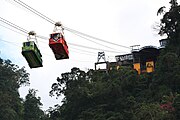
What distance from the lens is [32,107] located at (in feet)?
208

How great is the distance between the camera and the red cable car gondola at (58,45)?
16266 mm

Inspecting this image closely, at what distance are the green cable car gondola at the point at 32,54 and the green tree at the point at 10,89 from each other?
125ft

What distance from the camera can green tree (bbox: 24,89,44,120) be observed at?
202 ft

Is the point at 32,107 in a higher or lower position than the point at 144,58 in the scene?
lower

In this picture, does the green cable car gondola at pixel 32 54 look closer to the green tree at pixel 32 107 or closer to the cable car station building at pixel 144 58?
the cable car station building at pixel 144 58

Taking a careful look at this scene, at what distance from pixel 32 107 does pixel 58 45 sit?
1920 inches

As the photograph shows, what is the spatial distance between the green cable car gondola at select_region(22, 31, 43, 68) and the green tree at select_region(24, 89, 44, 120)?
45.2 meters

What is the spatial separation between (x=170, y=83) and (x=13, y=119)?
27.3 meters

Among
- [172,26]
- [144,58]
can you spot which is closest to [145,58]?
[144,58]

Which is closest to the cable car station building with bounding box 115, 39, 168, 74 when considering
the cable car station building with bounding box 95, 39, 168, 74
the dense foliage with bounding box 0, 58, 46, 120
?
the cable car station building with bounding box 95, 39, 168, 74

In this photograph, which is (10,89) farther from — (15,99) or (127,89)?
(127,89)

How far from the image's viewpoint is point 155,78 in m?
38.8

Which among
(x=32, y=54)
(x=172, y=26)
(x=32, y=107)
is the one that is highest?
(x=172, y=26)

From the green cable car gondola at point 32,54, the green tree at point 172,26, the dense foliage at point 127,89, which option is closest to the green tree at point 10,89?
the dense foliage at point 127,89
